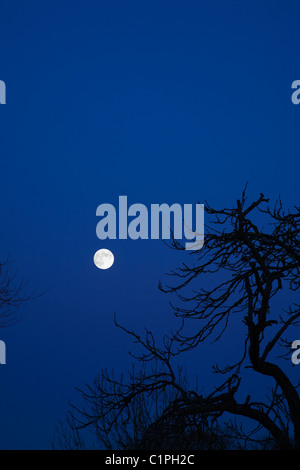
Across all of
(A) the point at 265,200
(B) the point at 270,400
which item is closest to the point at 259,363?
(B) the point at 270,400

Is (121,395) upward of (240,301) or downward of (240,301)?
downward

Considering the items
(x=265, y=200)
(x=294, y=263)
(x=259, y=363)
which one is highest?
(x=265, y=200)

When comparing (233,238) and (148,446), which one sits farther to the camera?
(233,238)

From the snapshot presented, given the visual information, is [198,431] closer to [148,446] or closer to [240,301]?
[148,446]

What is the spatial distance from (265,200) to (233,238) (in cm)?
65

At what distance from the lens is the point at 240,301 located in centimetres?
701

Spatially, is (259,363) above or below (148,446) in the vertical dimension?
above
